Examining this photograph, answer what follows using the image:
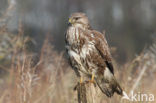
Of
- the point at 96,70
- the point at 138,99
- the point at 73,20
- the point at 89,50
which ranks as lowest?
the point at 138,99

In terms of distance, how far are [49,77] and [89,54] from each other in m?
0.80

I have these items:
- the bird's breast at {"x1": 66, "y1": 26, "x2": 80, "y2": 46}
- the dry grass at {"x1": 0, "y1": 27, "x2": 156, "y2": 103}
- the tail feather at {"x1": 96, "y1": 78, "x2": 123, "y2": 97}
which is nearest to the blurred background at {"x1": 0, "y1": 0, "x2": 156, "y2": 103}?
the dry grass at {"x1": 0, "y1": 27, "x2": 156, "y2": 103}

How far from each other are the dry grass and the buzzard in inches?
6.0

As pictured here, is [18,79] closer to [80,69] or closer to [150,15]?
[80,69]

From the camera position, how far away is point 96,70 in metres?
3.96

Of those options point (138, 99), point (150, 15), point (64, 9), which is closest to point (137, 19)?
point (150, 15)

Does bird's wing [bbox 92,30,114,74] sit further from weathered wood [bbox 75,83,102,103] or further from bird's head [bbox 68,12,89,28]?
weathered wood [bbox 75,83,102,103]

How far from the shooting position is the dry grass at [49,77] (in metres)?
3.40

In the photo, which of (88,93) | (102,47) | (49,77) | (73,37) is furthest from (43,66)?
(88,93)

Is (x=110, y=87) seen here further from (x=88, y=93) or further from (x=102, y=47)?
(x=88, y=93)

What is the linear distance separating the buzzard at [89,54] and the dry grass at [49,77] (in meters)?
0.15

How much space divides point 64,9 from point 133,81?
51.8 ft

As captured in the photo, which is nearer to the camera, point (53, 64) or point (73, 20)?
point (73, 20)

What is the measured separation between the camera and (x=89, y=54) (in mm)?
3852
